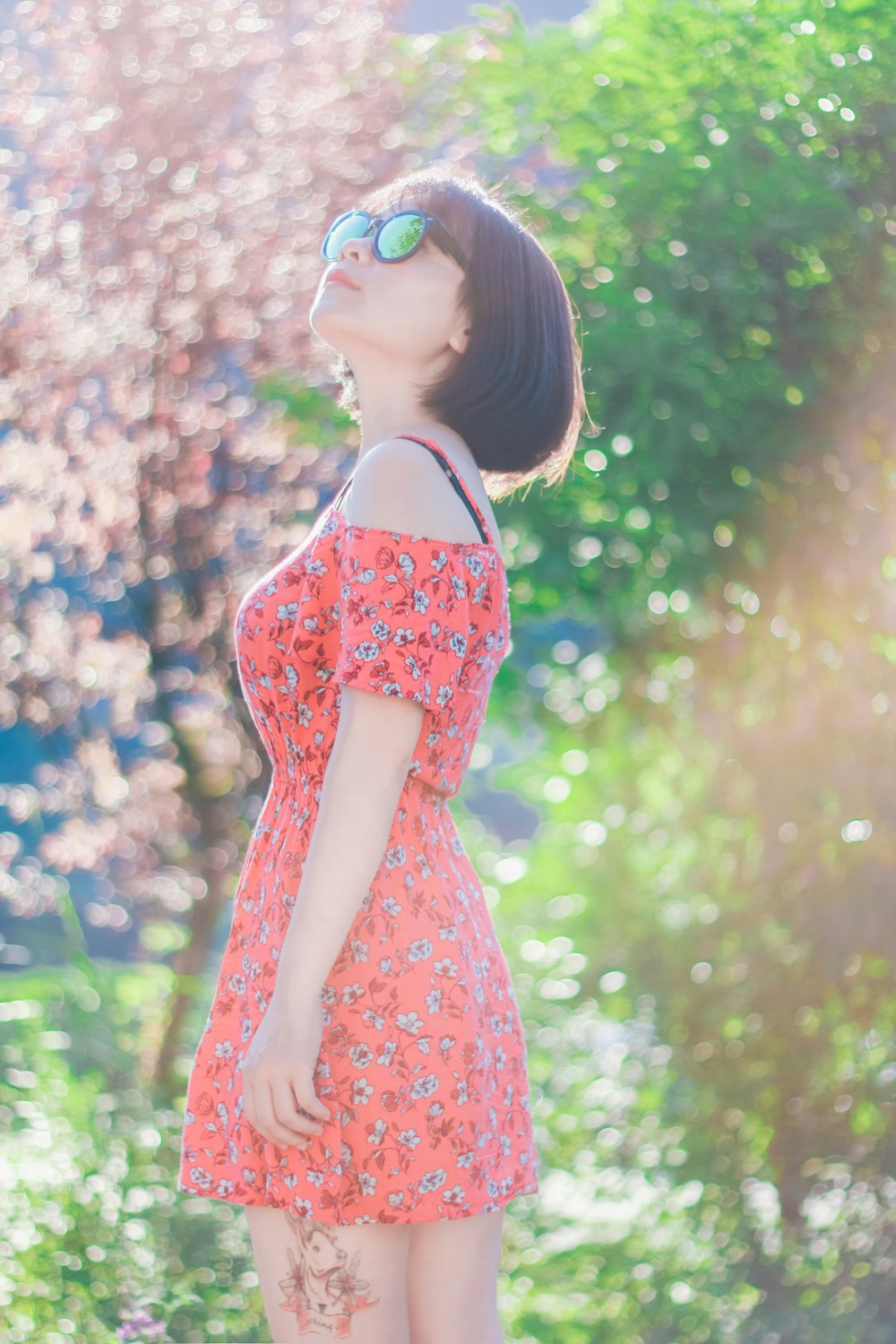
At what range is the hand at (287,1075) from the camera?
4.62 feet

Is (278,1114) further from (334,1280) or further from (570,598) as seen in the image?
(570,598)

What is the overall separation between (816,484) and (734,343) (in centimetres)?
39

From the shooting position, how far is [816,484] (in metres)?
3.23

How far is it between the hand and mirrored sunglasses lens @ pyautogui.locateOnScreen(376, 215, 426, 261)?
0.91 meters

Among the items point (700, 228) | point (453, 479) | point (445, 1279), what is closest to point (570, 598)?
point (700, 228)

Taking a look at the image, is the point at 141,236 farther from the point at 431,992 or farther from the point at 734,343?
the point at 431,992

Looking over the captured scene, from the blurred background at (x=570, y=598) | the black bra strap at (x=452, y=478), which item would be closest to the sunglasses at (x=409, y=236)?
the black bra strap at (x=452, y=478)

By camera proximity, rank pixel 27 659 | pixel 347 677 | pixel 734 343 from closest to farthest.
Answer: pixel 347 677
pixel 734 343
pixel 27 659

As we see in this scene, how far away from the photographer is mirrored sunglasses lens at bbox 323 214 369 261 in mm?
1785

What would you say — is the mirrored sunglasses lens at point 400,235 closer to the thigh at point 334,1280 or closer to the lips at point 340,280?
the lips at point 340,280

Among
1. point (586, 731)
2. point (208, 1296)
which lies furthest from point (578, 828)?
point (208, 1296)

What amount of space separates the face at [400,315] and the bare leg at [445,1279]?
1020 mm

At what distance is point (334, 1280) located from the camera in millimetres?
1450

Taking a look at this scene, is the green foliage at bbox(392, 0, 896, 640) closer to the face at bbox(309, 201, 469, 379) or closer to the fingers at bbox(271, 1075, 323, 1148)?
the face at bbox(309, 201, 469, 379)
